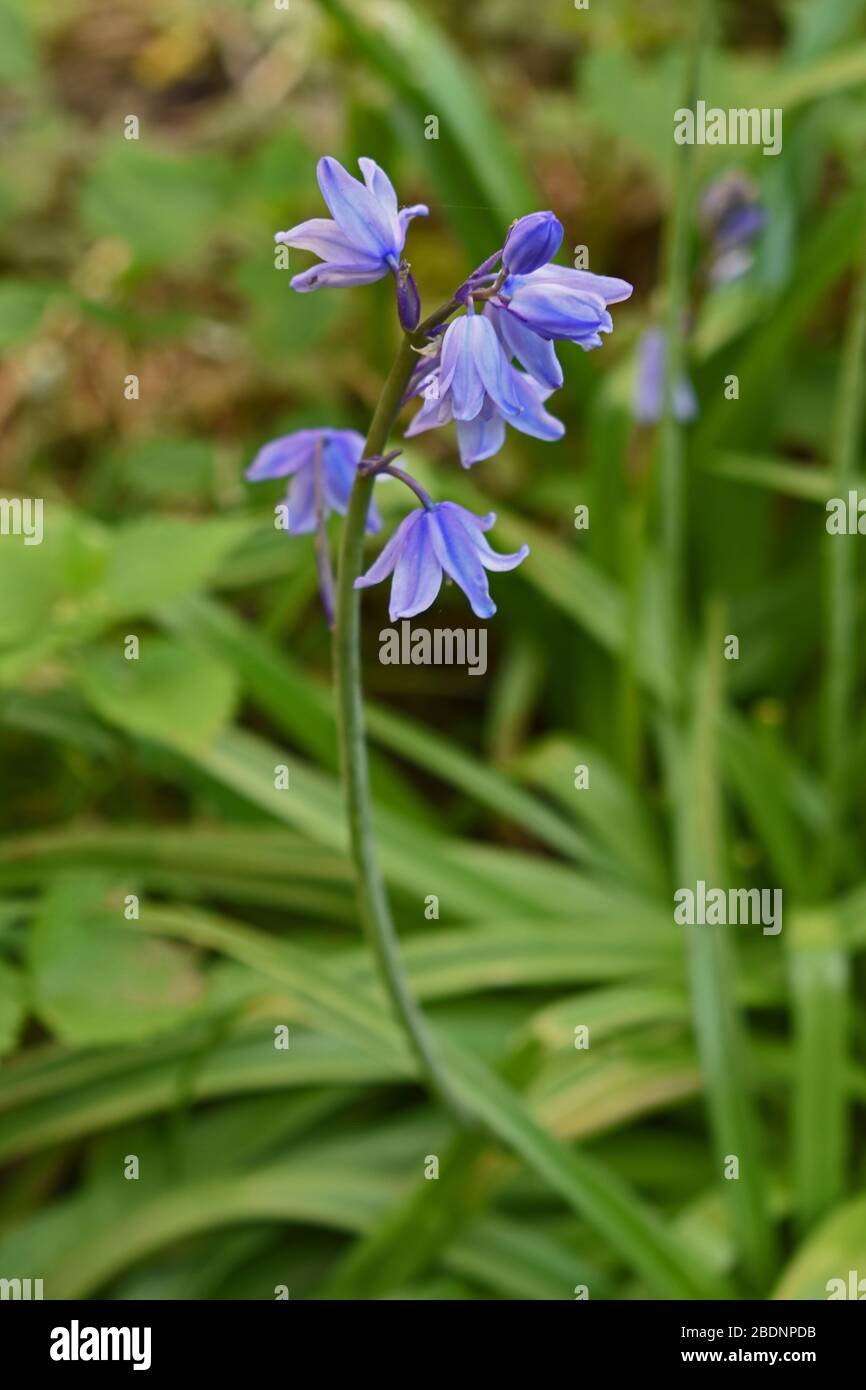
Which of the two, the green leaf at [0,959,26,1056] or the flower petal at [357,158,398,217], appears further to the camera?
the green leaf at [0,959,26,1056]

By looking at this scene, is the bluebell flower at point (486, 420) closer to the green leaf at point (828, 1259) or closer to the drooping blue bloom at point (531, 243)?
the drooping blue bloom at point (531, 243)

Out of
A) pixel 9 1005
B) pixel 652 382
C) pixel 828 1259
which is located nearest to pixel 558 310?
pixel 9 1005

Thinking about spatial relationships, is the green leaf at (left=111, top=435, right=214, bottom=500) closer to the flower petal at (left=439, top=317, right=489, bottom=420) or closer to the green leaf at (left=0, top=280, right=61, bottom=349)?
the green leaf at (left=0, top=280, right=61, bottom=349)

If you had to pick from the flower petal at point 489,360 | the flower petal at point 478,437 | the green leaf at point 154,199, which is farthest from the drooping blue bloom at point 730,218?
the flower petal at point 489,360

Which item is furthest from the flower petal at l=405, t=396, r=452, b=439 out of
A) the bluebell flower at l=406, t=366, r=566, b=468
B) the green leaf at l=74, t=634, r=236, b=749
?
the green leaf at l=74, t=634, r=236, b=749

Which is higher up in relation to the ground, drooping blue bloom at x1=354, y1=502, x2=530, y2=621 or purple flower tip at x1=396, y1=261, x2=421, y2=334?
purple flower tip at x1=396, y1=261, x2=421, y2=334

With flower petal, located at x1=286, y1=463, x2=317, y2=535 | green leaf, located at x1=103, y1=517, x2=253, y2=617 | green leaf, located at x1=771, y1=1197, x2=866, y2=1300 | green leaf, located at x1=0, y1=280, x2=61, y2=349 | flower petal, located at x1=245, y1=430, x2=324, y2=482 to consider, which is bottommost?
green leaf, located at x1=771, y1=1197, x2=866, y2=1300

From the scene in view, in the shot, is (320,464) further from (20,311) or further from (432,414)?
(20,311)
